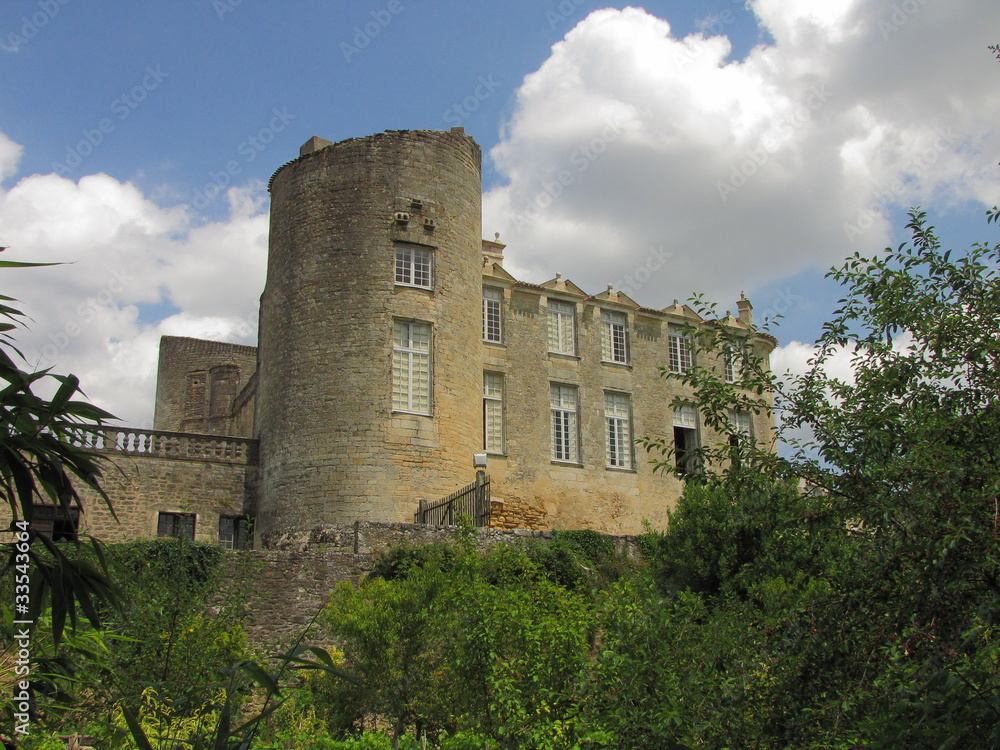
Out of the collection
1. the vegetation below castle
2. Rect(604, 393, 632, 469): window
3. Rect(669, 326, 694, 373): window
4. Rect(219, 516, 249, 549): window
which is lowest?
the vegetation below castle

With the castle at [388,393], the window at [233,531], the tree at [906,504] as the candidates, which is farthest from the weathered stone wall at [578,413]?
the tree at [906,504]

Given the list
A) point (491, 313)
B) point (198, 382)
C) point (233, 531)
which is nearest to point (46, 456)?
point (233, 531)

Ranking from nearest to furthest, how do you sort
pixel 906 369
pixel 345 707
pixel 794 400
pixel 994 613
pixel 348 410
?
pixel 994 613 → pixel 906 369 → pixel 794 400 → pixel 345 707 → pixel 348 410

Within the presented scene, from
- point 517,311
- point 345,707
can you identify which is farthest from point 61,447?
point 517,311

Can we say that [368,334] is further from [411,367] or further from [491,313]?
[491,313]

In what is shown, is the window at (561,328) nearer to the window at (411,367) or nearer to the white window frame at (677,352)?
the white window frame at (677,352)

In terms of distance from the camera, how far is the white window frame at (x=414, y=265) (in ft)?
68.2

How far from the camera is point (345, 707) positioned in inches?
451

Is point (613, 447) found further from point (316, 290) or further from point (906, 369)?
point (906, 369)

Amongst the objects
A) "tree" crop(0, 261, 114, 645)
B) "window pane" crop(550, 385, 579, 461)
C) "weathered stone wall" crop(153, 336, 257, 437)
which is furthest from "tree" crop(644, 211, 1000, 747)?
"weathered stone wall" crop(153, 336, 257, 437)

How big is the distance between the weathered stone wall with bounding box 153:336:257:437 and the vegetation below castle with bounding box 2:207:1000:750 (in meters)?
20.4

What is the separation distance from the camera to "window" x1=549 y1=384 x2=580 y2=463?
24.3m

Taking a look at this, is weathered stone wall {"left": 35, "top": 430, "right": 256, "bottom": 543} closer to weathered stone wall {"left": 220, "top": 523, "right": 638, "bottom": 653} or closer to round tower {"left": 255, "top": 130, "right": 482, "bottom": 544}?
round tower {"left": 255, "top": 130, "right": 482, "bottom": 544}

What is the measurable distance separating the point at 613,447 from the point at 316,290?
9.04 meters
